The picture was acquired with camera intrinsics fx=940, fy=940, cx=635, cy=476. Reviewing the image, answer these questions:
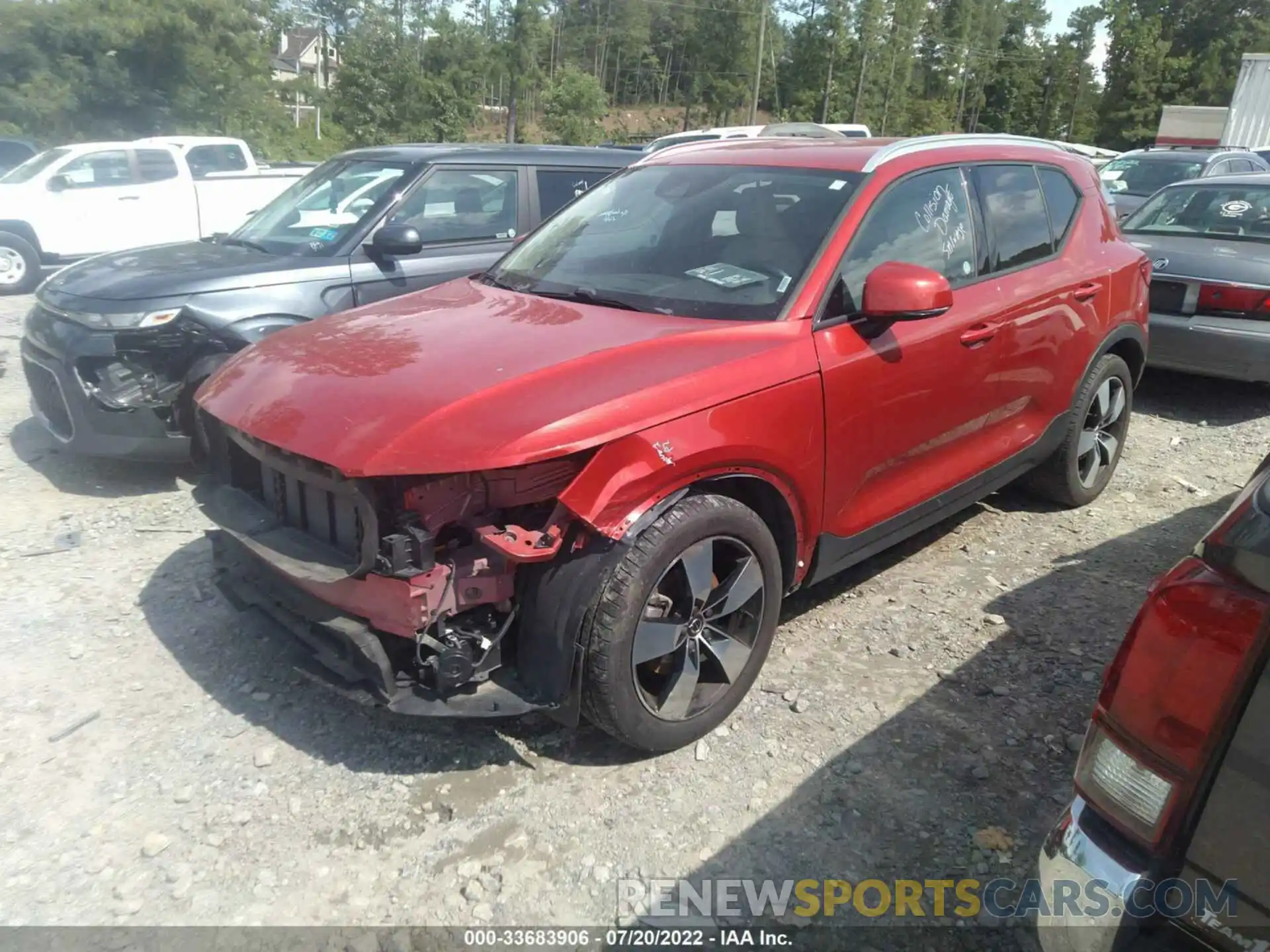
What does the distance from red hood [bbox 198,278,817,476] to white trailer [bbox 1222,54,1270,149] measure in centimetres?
2570

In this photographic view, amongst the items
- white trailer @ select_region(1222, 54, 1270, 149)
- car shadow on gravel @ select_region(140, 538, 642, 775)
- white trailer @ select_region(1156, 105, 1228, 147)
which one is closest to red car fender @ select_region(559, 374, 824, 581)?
car shadow on gravel @ select_region(140, 538, 642, 775)

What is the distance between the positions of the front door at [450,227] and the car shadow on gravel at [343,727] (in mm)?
2593

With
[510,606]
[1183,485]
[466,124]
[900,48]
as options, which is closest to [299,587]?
[510,606]

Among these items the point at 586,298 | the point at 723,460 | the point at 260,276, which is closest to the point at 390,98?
the point at 260,276

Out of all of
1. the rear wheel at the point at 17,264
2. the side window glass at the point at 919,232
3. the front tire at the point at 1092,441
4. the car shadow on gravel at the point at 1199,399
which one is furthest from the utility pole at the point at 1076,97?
the side window glass at the point at 919,232

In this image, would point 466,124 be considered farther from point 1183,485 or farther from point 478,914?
point 478,914

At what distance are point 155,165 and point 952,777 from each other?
41.1 ft

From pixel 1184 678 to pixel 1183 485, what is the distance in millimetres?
4522

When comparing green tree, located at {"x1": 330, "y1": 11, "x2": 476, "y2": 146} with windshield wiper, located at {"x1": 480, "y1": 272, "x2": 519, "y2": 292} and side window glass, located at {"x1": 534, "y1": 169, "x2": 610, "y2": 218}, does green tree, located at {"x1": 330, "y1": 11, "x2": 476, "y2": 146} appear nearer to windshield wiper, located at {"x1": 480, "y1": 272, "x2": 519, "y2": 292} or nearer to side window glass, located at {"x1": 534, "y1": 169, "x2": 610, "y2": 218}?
side window glass, located at {"x1": 534, "y1": 169, "x2": 610, "y2": 218}

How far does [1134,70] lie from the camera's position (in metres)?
50.4

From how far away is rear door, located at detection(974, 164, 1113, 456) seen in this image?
4.05m

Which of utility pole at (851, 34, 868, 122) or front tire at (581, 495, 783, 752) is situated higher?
utility pole at (851, 34, 868, 122)

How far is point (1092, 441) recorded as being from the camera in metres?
4.93

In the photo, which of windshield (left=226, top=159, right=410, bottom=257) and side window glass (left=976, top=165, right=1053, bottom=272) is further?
windshield (left=226, top=159, right=410, bottom=257)
